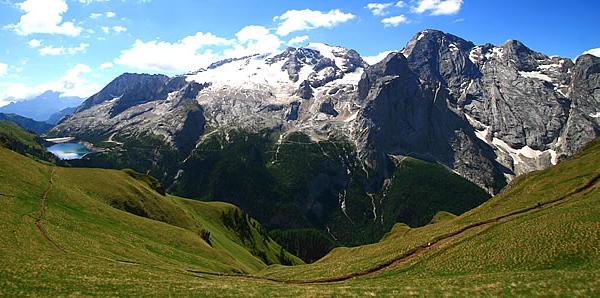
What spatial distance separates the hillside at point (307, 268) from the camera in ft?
125

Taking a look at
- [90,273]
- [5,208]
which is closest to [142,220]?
[5,208]

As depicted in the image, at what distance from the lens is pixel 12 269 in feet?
131

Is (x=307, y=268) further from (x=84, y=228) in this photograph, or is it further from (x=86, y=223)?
(x=86, y=223)

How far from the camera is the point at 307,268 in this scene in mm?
73750

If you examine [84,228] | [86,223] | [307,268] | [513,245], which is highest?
[513,245]

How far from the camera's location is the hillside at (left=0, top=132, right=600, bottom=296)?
3816cm

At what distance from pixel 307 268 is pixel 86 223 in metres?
39.4

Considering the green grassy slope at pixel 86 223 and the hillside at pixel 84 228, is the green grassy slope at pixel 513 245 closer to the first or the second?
the hillside at pixel 84 228

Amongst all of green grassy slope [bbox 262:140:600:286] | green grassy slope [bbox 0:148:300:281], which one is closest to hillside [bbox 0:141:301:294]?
green grassy slope [bbox 0:148:300:281]

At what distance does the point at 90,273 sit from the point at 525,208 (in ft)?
237

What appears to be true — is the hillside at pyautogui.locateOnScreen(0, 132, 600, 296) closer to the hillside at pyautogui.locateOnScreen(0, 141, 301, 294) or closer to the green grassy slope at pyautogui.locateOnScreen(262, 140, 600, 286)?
the green grassy slope at pyautogui.locateOnScreen(262, 140, 600, 286)

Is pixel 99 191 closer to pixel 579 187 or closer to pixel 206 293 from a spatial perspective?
pixel 206 293

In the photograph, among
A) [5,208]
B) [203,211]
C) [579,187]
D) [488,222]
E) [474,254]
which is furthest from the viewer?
[203,211]

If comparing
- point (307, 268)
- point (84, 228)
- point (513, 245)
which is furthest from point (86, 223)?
point (513, 245)
